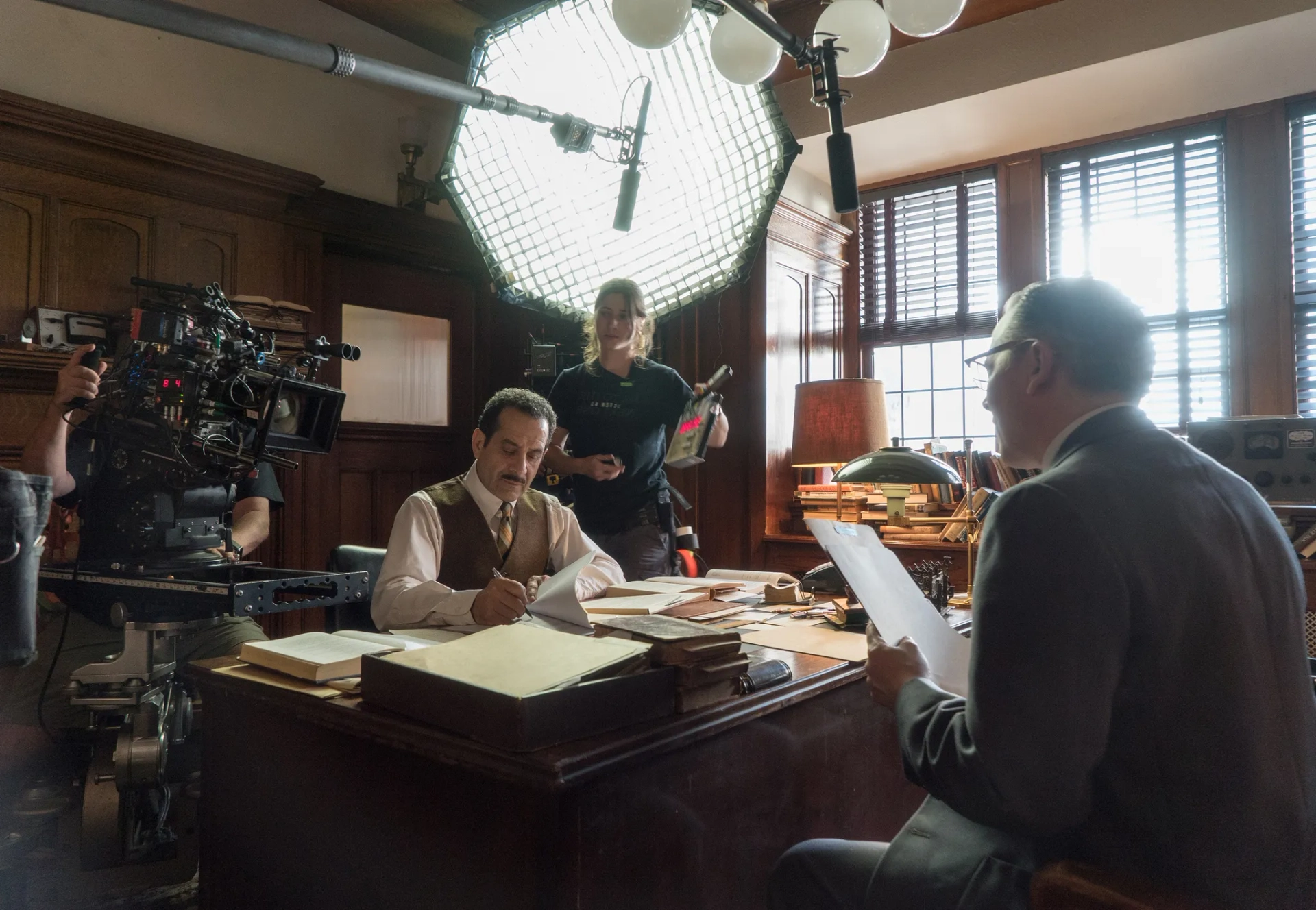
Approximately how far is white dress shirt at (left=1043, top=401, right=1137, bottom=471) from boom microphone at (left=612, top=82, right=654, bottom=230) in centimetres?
138

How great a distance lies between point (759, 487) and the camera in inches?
161

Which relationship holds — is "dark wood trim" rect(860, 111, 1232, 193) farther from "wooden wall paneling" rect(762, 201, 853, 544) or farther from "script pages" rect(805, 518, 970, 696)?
"script pages" rect(805, 518, 970, 696)

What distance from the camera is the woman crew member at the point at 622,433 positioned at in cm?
294

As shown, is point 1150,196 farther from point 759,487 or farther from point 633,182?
point 633,182

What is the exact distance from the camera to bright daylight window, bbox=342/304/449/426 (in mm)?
4359

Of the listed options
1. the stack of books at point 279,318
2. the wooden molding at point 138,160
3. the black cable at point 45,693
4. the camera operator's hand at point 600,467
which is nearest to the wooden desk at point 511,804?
the black cable at point 45,693

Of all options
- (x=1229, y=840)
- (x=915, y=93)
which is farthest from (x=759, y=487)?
(x=1229, y=840)

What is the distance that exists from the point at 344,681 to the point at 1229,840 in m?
1.09

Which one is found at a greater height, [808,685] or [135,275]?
[135,275]

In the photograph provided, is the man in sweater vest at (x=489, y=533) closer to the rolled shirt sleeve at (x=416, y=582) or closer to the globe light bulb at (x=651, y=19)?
the rolled shirt sleeve at (x=416, y=582)

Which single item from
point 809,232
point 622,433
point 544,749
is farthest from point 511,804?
point 809,232

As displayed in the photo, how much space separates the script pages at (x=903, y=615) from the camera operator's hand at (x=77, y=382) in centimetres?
154

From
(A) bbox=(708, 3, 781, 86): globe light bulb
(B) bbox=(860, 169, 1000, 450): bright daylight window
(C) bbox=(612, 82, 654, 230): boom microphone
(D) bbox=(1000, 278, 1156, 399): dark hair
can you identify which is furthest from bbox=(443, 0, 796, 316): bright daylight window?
(B) bbox=(860, 169, 1000, 450): bright daylight window

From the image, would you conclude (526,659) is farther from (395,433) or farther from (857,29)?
(395,433)
